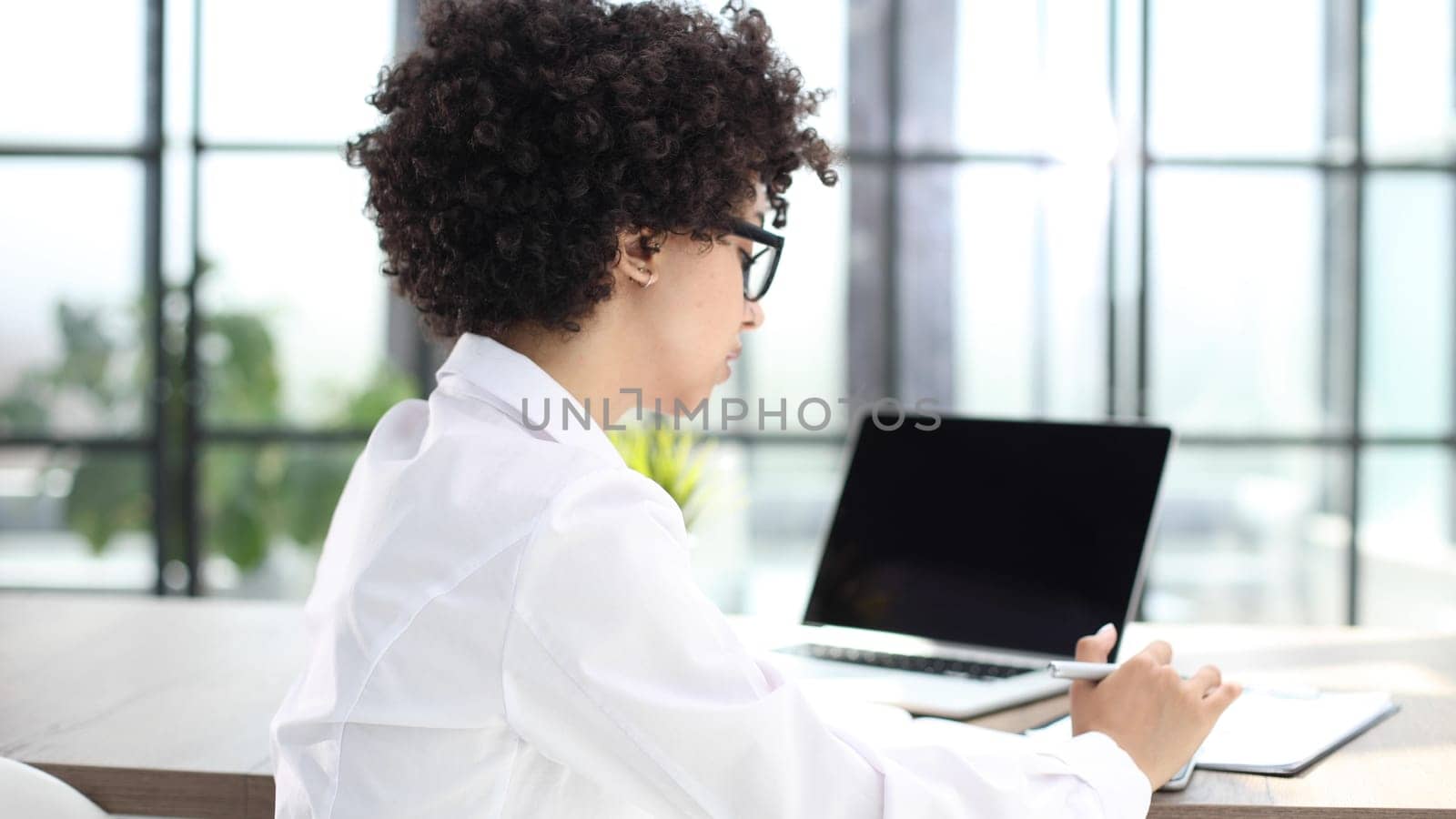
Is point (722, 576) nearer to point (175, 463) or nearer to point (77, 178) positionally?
point (175, 463)

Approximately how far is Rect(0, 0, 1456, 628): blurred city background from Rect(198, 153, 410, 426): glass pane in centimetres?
1

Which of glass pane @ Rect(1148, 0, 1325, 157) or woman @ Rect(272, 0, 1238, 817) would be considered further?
glass pane @ Rect(1148, 0, 1325, 157)

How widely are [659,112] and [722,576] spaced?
11.6 ft

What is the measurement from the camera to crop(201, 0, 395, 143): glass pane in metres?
4.42

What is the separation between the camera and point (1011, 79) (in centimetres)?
441

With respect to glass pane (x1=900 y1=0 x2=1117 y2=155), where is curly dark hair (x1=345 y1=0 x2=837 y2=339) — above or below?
below

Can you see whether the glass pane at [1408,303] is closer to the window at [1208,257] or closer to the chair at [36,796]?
the window at [1208,257]

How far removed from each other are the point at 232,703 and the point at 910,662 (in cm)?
87

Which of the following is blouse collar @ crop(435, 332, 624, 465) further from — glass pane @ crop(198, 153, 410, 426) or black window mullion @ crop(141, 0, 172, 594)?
black window mullion @ crop(141, 0, 172, 594)

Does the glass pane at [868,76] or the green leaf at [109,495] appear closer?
the glass pane at [868,76]

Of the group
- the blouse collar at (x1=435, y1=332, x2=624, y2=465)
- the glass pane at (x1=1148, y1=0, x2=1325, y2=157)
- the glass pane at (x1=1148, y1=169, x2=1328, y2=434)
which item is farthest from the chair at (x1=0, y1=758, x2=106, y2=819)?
the glass pane at (x1=1148, y1=0, x2=1325, y2=157)

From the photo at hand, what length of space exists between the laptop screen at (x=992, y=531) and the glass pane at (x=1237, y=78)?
3.23 meters

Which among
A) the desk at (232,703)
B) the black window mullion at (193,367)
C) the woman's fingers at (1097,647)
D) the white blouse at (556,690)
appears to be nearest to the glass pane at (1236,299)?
the desk at (232,703)

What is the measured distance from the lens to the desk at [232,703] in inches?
45.6
